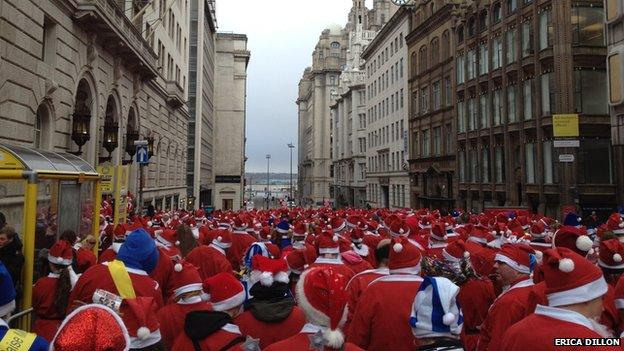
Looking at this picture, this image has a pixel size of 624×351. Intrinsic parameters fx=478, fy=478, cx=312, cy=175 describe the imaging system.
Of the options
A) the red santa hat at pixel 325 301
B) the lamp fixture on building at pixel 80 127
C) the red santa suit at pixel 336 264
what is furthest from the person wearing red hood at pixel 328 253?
the lamp fixture on building at pixel 80 127

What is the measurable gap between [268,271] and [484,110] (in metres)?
36.9

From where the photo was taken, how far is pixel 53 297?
528 centimetres

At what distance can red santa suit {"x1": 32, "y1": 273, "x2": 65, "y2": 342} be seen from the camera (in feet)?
17.1

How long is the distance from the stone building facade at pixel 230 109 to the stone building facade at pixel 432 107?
3531 centimetres

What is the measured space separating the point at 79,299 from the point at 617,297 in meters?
5.16

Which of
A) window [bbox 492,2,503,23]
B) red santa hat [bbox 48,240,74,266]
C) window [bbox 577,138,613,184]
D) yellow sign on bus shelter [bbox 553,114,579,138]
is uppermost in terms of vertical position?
window [bbox 492,2,503,23]

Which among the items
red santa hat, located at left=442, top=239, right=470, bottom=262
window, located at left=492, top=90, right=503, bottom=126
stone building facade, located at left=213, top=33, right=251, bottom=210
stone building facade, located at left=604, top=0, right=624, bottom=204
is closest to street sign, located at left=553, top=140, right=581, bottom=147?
stone building facade, located at left=604, top=0, right=624, bottom=204

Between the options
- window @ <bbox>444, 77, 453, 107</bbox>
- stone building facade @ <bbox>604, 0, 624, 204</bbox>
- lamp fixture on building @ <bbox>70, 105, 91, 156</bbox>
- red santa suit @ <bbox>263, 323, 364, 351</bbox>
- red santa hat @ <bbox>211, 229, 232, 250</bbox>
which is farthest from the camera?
window @ <bbox>444, 77, 453, 107</bbox>

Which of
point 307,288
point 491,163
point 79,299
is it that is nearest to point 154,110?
point 491,163

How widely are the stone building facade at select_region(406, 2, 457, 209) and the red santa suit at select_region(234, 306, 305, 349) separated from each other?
3975 cm

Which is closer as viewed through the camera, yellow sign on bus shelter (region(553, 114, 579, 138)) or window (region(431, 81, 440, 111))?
yellow sign on bus shelter (region(553, 114, 579, 138))

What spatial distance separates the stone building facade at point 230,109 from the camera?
262 ft

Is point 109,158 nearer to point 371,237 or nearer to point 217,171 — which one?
point 371,237

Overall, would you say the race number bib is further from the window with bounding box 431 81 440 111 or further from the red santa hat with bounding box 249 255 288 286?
the window with bounding box 431 81 440 111
